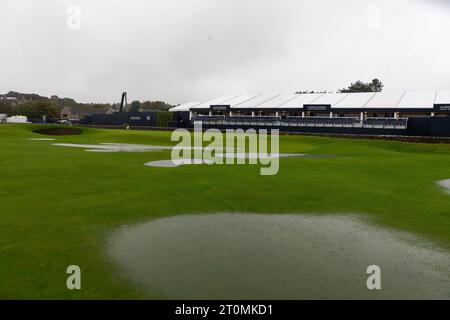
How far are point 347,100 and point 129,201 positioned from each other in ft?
226

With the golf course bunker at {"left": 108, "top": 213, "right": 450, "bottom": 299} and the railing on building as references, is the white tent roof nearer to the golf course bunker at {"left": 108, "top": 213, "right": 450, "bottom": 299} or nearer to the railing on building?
the railing on building

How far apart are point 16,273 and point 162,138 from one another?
45729mm

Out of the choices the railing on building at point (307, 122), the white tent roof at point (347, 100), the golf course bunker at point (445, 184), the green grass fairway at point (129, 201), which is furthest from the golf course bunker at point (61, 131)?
the golf course bunker at point (445, 184)

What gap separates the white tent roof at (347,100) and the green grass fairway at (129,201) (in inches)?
1820

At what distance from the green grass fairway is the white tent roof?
46226mm

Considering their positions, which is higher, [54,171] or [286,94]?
[286,94]

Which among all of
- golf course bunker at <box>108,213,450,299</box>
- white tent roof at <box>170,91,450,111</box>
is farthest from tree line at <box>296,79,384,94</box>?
golf course bunker at <box>108,213,450,299</box>

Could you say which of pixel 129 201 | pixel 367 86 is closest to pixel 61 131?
pixel 129 201

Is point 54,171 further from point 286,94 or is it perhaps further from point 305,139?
point 286,94

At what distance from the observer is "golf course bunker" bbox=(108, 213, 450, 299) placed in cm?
753

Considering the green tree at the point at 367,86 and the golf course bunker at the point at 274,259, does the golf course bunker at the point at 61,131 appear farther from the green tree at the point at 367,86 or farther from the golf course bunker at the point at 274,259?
the green tree at the point at 367,86

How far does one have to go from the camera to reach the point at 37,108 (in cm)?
15288
